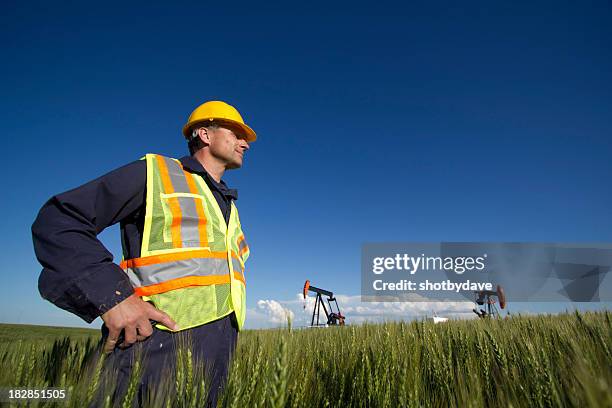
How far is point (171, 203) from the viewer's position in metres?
2.35

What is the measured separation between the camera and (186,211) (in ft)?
7.81

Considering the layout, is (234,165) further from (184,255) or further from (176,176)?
(184,255)

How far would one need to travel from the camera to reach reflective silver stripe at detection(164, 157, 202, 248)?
7.68ft

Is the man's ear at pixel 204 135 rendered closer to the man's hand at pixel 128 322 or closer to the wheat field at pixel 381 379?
the man's hand at pixel 128 322

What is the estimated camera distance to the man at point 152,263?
1784mm

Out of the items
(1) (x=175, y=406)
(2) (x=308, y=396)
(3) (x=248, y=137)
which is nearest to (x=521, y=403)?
(2) (x=308, y=396)

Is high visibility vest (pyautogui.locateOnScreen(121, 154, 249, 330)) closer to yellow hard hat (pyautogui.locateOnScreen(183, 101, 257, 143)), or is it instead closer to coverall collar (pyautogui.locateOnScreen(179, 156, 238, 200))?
coverall collar (pyautogui.locateOnScreen(179, 156, 238, 200))

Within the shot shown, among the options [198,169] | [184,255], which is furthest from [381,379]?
[198,169]

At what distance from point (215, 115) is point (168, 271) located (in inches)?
64.6

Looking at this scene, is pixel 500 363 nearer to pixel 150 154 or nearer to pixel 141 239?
pixel 141 239

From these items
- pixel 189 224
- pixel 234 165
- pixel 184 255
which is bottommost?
pixel 184 255

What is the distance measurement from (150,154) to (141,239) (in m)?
0.64

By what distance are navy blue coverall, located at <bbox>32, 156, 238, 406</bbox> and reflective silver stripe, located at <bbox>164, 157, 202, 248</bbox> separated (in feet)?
0.72

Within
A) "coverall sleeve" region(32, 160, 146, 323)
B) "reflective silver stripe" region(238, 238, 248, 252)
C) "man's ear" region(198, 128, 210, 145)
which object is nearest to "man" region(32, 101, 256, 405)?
"coverall sleeve" region(32, 160, 146, 323)
